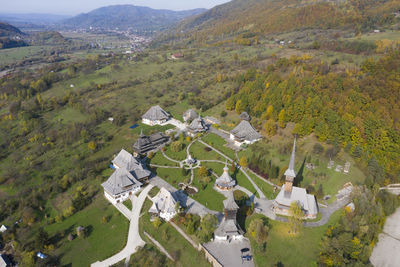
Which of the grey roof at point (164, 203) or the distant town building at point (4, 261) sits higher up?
the grey roof at point (164, 203)

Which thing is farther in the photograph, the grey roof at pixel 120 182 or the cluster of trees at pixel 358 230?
the grey roof at pixel 120 182

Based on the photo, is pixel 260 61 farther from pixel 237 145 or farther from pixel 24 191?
pixel 24 191

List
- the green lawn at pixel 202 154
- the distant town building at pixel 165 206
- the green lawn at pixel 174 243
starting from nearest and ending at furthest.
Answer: the green lawn at pixel 174 243 → the distant town building at pixel 165 206 → the green lawn at pixel 202 154

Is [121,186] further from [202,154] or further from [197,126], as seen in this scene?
[197,126]

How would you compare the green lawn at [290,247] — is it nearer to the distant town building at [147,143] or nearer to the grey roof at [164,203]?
the grey roof at [164,203]

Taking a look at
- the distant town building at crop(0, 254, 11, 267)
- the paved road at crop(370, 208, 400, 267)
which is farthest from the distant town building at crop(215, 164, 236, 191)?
the distant town building at crop(0, 254, 11, 267)

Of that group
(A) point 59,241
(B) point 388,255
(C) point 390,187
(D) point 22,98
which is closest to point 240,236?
(B) point 388,255

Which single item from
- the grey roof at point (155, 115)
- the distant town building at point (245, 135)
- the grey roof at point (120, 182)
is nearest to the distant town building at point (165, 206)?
the grey roof at point (120, 182)

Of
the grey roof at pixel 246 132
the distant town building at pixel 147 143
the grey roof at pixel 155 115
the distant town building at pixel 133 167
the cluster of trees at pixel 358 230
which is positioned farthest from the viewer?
the grey roof at pixel 155 115
